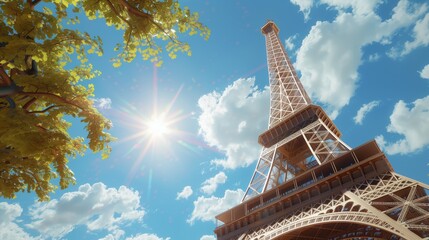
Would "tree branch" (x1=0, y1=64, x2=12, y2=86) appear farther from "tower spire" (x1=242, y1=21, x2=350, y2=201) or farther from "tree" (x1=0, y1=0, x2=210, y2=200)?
"tower spire" (x1=242, y1=21, x2=350, y2=201)

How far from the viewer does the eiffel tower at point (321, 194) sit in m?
14.8

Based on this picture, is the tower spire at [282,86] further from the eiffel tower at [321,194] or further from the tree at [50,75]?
the tree at [50,75]

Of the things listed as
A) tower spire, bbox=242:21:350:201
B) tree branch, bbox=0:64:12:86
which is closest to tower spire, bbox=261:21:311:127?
tower spire, bbox=242:21:350:201

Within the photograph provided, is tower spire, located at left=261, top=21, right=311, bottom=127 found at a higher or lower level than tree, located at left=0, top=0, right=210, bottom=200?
higher

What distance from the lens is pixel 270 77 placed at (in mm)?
44219

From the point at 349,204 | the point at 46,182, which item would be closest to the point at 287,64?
the point at 349,204

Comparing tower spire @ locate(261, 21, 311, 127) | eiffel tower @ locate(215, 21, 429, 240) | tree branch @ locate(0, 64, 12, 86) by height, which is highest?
tower spire @ locate(261, 21, 311, 127)

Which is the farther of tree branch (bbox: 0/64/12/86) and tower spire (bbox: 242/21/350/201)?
tower spire (bbox: 242/21/350/201)

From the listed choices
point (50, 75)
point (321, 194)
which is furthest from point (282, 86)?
point (50, 75)

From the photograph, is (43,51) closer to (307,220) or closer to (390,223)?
(390,223)

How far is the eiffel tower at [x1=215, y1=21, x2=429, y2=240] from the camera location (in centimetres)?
1484

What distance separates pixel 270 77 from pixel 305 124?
15.2 meters

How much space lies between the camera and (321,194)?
20438mm

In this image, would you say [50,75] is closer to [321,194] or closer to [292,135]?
[321,194]
